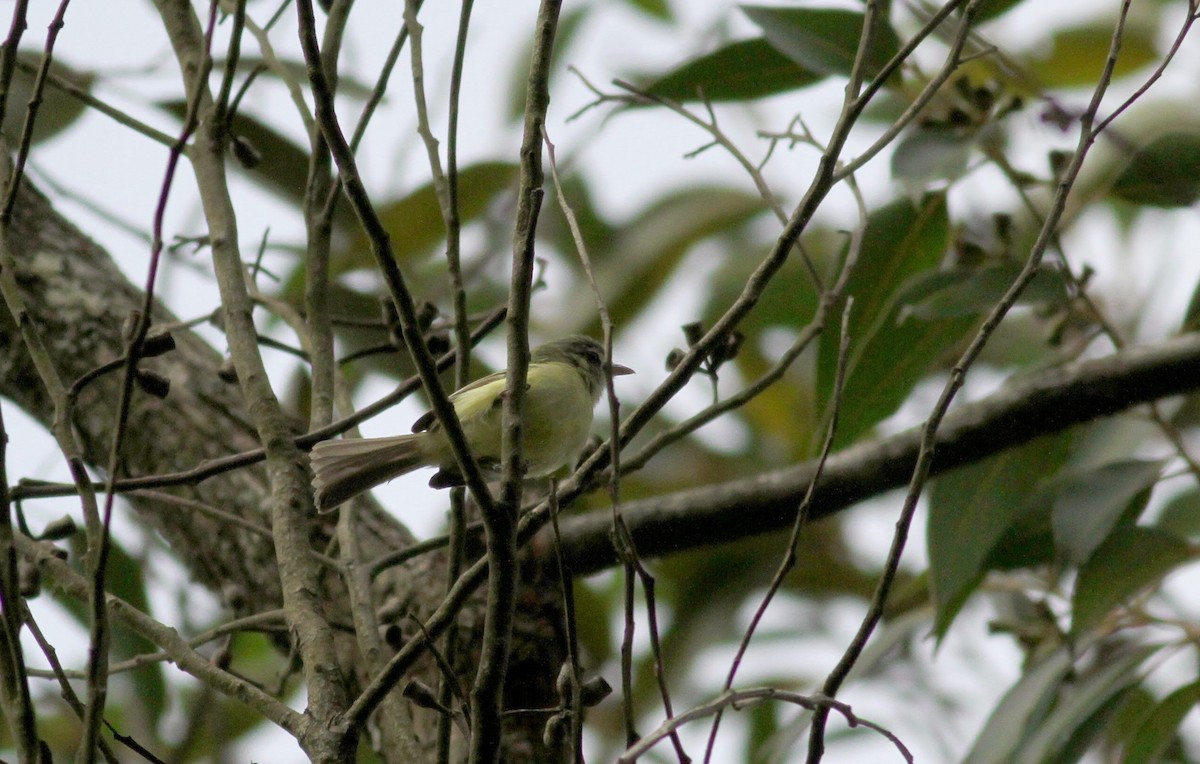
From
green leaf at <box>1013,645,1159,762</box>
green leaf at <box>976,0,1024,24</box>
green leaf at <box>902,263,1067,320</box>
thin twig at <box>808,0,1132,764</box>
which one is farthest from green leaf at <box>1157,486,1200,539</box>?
thin twig at <box>808,0,1132,764</box>

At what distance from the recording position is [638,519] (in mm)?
3555

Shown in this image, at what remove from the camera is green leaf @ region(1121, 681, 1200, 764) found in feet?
11.4

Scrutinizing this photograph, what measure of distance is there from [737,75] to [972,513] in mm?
1514

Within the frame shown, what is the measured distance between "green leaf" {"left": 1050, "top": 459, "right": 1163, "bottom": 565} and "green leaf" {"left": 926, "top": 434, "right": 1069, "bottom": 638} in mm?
155

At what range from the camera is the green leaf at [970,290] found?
3.52 m

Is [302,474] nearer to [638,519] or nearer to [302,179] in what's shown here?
[638,519]

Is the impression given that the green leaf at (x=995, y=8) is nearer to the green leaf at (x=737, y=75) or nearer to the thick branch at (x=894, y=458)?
the green leaf at (x=737, y=75)

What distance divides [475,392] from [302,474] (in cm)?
126

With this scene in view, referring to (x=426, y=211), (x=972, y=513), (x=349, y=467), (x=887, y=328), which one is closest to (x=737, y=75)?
(x=887, y=328)

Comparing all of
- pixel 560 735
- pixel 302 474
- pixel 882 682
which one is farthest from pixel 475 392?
pixel 882 682

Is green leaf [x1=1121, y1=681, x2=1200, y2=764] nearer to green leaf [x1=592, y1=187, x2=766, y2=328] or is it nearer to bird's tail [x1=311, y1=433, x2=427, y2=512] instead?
bird's tail [x1=311, y1=433, x2=427, y2=512]

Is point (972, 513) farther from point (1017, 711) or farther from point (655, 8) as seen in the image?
point (655, 8)

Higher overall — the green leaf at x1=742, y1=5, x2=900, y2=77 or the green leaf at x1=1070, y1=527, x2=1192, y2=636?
the green leaf at x1=742, y1=5, x2=900, y2=77

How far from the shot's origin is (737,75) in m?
3.95
